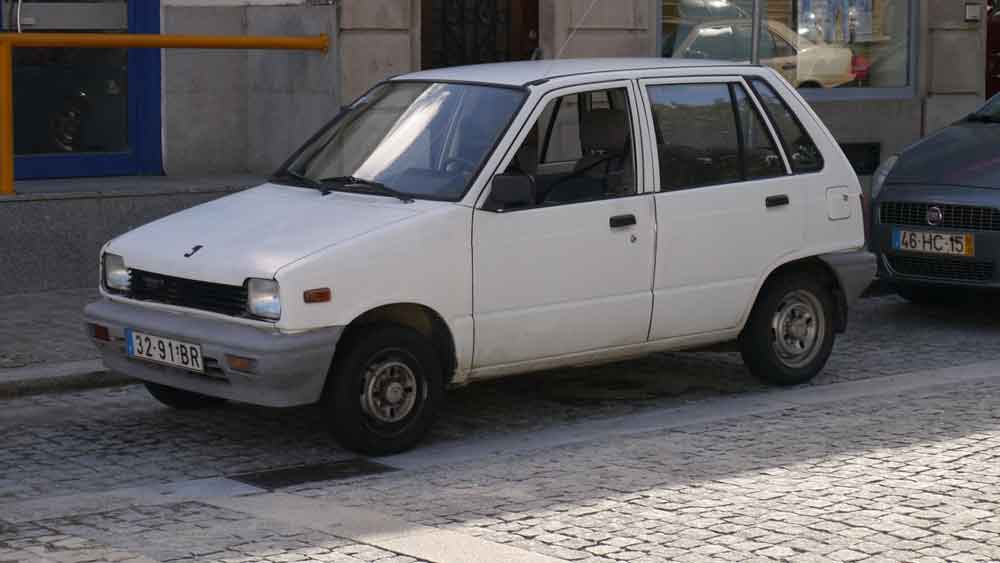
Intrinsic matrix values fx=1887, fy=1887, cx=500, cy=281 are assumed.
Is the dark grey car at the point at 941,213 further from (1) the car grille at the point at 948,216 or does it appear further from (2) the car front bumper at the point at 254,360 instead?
(2) the car front bumper at the point at 254,360

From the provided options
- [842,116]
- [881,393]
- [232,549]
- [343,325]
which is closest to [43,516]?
[232,549]

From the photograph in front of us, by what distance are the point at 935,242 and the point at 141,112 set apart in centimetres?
635

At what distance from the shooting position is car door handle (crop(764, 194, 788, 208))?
31.2 ft

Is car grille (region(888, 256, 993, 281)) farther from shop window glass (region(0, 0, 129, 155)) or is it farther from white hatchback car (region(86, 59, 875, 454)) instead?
shop window glass (region(0, 0, 129, 155))

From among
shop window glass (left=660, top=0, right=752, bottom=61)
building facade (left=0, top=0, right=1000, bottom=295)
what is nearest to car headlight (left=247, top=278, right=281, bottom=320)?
building facade (left=0, top=0, right=1000, bottom=295)

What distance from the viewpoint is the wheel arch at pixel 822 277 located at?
9664mm

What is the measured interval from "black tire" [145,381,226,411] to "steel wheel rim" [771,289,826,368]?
2.88 metres

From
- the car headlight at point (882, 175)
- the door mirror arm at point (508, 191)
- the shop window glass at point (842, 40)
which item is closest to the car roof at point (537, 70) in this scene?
the door mirror arm at point (508, 191)

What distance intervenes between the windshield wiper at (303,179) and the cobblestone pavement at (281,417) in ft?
3.65

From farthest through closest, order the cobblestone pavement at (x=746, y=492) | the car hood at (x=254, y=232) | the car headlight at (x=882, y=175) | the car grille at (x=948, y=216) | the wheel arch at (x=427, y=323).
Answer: the car headlight at (x=882, y=175) < the car grille at (x=948, y=216) < the wheel arch at (x=427, y=323) < the car hood at (x=254, y=232) < the cobblestone pavement at (x=746, y=492)

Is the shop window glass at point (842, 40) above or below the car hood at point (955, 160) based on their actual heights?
above

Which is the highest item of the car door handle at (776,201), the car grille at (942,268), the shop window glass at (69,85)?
the shop window glass at (69,85)

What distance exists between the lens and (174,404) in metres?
9.23

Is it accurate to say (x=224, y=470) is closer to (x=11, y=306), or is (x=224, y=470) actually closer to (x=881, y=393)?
(x=881, y=393)
